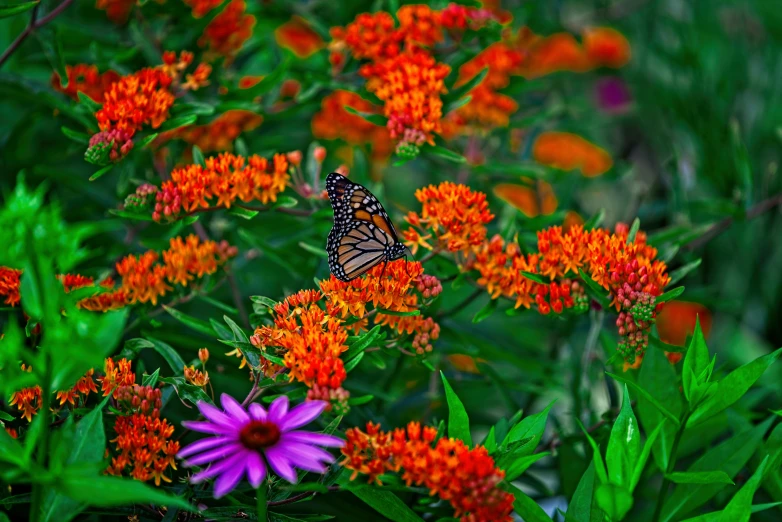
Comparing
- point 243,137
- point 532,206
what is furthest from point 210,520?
point 532,206

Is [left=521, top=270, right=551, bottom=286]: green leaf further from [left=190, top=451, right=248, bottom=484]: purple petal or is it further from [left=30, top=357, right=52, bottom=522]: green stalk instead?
[left=30, top=357, right=52, bottom=522]: green stalk

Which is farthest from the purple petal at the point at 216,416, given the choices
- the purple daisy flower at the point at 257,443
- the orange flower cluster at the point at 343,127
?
the orange flower cluster at the point at 343,127

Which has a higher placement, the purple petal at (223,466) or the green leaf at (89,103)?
the green leaf at (89,103)

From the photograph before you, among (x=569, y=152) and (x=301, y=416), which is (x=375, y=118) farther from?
(x=569, y=152)

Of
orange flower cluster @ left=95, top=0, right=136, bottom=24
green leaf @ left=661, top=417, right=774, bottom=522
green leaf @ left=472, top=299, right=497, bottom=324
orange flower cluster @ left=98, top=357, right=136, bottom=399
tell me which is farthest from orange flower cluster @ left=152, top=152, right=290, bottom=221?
green leaf @ left=661, top=417, right=774, bottom=522

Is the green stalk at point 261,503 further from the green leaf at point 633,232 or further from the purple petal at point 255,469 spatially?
the green leaf at point 633,232

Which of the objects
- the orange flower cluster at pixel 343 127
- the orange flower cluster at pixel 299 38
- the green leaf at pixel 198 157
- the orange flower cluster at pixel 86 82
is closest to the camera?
the green leaf at pixel 198 157
